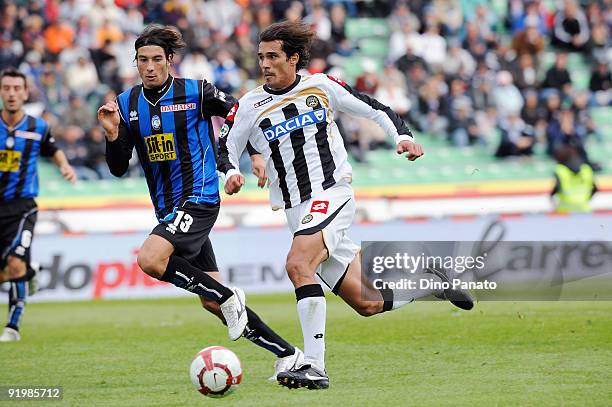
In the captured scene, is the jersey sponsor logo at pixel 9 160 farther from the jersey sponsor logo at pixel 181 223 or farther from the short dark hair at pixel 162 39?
the jersey sponsor logo at pixel 181 223

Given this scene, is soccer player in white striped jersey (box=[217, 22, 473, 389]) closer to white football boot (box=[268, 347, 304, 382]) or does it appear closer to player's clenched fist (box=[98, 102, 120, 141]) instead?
white football boot (box=[268, 347, 304, 382])

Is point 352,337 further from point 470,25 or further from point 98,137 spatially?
point 470,25

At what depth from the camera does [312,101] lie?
842 cm

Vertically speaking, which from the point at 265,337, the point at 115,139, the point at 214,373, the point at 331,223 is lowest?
the point at 265,337

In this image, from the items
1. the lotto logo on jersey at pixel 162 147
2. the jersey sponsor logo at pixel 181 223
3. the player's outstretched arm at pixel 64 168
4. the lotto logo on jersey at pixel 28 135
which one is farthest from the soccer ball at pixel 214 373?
the lotto logo on jersey at pixel 28 135

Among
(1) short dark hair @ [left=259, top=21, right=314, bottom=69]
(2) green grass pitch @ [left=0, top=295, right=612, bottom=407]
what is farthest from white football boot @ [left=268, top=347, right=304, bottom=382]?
(1) short dark hair @ [left=259, top=21, right=314, bottom=69]

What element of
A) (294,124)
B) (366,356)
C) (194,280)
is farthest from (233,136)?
(366,356)

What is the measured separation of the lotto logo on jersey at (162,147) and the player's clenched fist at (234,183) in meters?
1.06

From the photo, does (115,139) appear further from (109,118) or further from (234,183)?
(234,183)

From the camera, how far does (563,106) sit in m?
23.1

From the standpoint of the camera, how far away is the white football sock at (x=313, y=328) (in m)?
7.87

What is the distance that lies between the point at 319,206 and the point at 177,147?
4.47 ft
